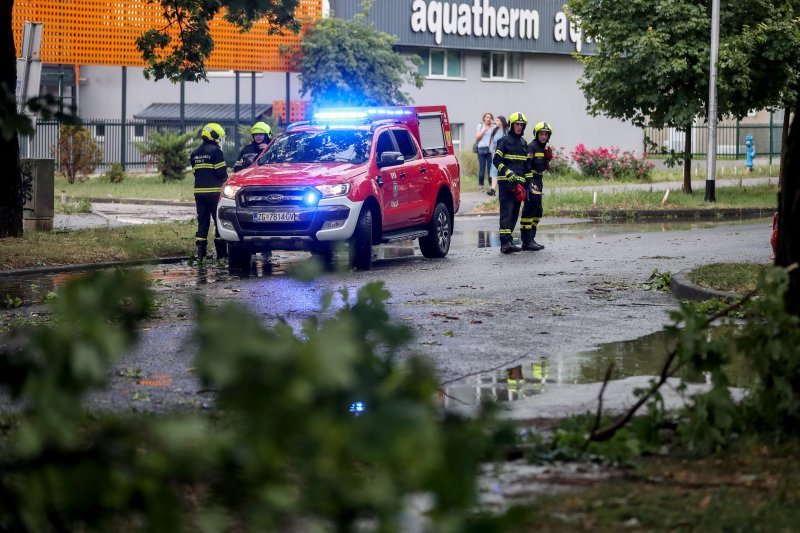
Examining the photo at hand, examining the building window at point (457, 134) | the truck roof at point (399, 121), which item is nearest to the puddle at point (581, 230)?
the truck roof at point (399, 121)

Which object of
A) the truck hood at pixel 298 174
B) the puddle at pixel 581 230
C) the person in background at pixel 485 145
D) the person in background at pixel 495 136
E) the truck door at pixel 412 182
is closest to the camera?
the truck hood at pixel 298 174

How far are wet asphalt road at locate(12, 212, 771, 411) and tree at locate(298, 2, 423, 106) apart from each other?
48.1 feet

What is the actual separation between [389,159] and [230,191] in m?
1.98

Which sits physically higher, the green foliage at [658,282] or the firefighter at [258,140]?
the firefighter at [258,140]

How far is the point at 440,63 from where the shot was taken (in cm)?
4197

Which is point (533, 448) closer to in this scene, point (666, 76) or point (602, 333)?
point (602, 333)

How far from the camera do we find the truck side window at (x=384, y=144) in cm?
1695

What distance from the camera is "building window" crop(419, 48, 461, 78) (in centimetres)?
4156

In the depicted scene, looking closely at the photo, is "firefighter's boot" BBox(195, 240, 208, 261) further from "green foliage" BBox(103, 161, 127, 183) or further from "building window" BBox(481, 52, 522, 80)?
"building window" BBox(481, 52, 522, 80)

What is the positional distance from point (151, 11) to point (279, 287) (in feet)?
78.5

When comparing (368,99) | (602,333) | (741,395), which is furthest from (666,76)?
(741,395)

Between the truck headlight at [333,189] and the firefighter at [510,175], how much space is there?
313 centimetres

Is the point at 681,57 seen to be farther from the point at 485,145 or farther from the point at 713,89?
the point at 485,145

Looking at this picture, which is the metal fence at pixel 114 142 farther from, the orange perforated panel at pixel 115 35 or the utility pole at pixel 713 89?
the utility pole at pixel 713 89
